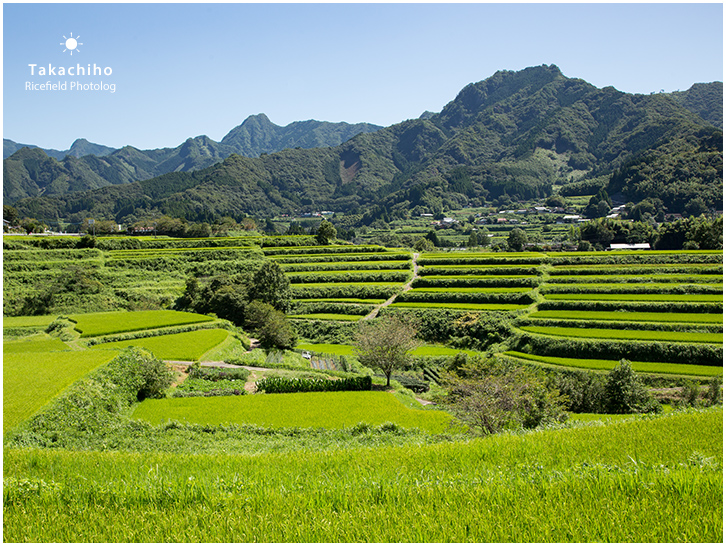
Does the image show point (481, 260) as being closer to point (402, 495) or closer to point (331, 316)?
point (331, 316)

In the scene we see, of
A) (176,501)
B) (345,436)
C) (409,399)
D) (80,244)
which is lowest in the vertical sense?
(409,399)

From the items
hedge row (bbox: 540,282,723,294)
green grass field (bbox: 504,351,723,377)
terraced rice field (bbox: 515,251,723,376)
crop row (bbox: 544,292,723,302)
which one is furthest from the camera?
hedge row (bbox: 540,282,723,294)

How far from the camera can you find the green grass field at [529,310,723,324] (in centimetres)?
3859

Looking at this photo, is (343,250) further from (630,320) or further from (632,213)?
(632,213)

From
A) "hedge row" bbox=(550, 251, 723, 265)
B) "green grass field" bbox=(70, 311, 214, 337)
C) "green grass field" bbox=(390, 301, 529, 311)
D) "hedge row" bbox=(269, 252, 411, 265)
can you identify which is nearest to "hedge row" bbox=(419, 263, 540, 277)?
"hedge row" bbox=(550, 251, 723, 265)

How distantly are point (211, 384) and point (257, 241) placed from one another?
58789mm

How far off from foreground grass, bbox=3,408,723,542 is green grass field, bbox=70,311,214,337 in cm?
3289

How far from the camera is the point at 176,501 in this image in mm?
7383

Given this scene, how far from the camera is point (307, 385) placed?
29078 millimetres

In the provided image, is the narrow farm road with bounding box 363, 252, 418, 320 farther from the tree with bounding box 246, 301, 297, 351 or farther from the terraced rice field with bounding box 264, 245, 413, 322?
the tree with bounding box 246, 301, 297, 351

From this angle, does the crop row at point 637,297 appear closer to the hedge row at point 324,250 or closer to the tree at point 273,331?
the tree at point 273,331

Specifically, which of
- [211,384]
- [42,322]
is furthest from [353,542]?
[42,322]

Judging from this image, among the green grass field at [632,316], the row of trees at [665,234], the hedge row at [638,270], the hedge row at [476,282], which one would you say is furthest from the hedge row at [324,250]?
the row of trees at [665,234]

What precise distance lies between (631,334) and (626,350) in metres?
2.77
